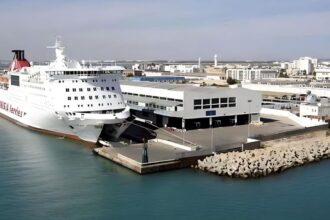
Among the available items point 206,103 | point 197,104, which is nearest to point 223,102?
point 206,103

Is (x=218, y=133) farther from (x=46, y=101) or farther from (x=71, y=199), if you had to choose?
(x=71, y=199)

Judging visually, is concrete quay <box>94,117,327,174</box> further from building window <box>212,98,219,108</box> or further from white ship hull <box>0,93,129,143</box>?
building window <box>212,98,219,108</box>

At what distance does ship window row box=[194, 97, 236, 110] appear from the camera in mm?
20844

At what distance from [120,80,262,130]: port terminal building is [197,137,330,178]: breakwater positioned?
436cm

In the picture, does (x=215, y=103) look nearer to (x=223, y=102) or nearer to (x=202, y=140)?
(x=223, y=102)

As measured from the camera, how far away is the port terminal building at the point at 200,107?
20.7 metres

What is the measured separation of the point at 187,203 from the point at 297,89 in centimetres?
2593

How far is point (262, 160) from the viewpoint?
15461 mm

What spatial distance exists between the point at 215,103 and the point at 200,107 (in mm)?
868

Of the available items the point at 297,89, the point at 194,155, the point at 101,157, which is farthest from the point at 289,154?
the point at 297,89

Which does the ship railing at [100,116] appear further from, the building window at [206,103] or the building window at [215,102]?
the building window at [215,102]

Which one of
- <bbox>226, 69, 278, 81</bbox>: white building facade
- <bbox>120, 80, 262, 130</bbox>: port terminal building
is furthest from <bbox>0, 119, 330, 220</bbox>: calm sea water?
<bbox>226, 69, 278, 81</bbox>: white building facade

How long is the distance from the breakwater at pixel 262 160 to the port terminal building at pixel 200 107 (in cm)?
436

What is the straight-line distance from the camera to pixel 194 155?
15.7 metres
